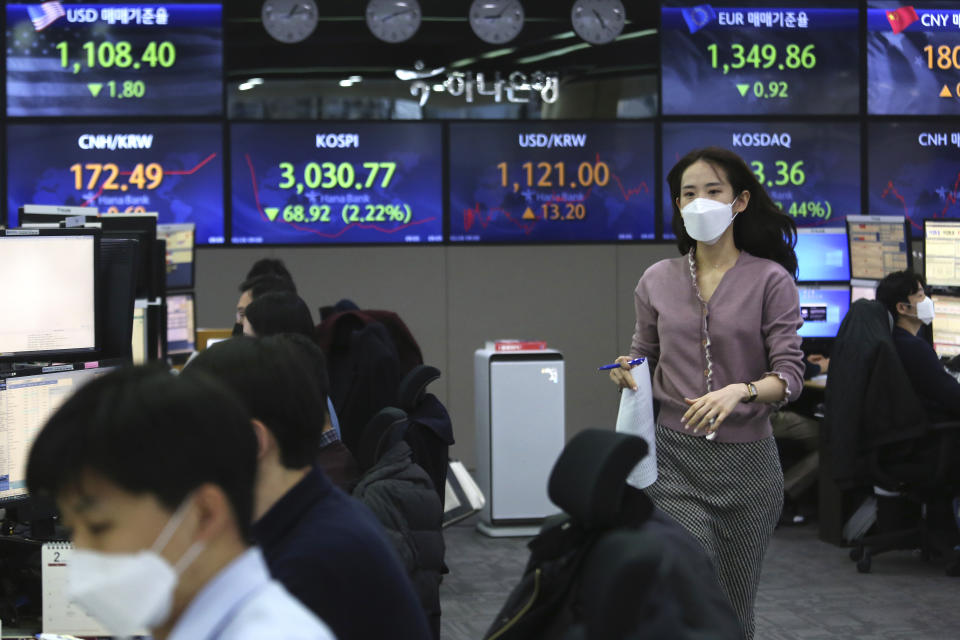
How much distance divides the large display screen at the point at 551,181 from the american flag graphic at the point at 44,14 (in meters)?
2.51

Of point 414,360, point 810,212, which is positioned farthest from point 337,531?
point 810,212

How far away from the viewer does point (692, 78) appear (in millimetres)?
7609

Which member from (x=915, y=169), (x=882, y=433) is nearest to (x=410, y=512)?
(x=882, y=433)

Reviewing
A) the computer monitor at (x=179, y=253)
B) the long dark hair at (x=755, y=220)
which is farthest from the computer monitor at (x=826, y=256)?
the long dark hair at (x=755, y=220)

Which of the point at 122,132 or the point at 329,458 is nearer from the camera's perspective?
the point at 329,458

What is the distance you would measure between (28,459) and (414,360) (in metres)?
3.18

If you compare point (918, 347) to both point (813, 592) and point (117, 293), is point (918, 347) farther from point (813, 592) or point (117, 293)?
point (117, 293)

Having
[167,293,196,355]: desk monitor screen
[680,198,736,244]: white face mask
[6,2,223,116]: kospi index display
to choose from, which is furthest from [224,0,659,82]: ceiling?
[680,198,736,244]: white face mask

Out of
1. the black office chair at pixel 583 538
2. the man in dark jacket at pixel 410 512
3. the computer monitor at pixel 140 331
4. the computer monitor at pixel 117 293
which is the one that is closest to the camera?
the black office chair at pixel 583 538

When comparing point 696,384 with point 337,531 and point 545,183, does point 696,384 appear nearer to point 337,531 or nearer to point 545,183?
point 337,531

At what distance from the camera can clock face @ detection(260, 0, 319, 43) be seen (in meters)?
7.42

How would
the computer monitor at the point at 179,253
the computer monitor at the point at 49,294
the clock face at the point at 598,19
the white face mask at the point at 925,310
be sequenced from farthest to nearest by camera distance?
the clock face at the point at 598,19, the computer monitor at the point at 179,253, the white face mask at the point at 925,310, the computer monitor at the point at 49,294

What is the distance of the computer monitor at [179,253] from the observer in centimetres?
616

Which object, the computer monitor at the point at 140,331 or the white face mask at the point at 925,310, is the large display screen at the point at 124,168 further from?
the white face mask at the point at 925,310
